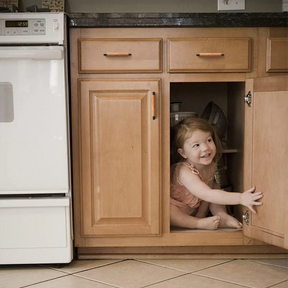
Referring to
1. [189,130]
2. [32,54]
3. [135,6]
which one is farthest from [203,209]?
[135,6]

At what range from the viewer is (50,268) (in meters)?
2.01

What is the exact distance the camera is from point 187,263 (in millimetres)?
2053

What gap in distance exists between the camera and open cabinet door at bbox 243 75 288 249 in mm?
1796

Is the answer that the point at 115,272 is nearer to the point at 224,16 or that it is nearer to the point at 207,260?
the point at 207,260

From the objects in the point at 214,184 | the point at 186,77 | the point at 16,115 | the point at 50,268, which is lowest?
the point at 50,268

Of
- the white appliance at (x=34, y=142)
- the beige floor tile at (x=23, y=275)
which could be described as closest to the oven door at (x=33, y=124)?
the white appliance at (x=34, y=142)

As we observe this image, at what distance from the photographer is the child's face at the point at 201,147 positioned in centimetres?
210

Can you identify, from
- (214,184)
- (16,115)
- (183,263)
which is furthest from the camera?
(214,184)

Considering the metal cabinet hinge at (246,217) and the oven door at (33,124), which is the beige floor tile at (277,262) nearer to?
the metal cabinet hinge at (246,217)

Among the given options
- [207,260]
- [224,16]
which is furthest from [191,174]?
[224,16]

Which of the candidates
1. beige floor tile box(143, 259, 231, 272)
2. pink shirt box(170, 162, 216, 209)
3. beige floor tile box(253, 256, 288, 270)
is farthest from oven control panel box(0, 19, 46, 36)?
beige floor tile box(253, 256, 288, 270)

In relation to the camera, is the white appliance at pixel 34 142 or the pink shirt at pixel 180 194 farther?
the pink shirt at pixel 180 194

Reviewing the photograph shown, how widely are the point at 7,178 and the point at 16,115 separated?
10.5 inches

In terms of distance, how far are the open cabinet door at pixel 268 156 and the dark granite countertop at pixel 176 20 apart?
26 centimetres
